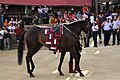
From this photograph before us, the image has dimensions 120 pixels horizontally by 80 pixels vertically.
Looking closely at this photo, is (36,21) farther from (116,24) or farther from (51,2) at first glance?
(51,2)

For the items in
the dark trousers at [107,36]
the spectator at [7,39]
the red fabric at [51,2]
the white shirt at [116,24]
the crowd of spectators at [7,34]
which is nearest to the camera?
the white shirt at [116,24]

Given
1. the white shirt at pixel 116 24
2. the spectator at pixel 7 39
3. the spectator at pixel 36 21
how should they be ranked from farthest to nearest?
1. the spectator at pixel 36 21
2. the spectator at pixel 7 39
3. the white shirt at pixel 116 24

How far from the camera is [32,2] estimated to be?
34.4 m

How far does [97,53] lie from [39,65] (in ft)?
15.4

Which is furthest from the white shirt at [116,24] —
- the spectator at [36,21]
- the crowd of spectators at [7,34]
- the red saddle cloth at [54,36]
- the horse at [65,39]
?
the red saddle cloth at [54,36]

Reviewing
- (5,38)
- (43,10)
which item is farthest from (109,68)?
(43,10)

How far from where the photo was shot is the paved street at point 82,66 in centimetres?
1240

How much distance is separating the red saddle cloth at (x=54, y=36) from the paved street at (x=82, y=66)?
1096 mm

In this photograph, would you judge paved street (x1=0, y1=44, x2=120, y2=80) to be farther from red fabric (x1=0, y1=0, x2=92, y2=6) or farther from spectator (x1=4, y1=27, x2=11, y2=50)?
red fabric (x1=0, y1=0, x2=92, y2=6)

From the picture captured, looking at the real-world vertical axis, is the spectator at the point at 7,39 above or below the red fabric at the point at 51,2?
below

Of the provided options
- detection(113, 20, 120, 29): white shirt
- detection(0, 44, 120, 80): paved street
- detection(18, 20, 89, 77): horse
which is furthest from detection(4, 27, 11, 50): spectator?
detection(18, 20, 89, 77): horse

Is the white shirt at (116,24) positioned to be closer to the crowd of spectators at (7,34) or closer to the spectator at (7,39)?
the crowd of spectators at (7,34)

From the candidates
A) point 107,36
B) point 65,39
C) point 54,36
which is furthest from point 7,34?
point 65,39

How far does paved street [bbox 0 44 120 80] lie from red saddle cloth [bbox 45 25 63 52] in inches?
43.2
